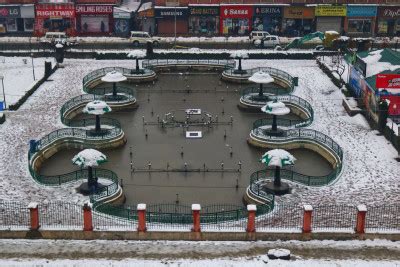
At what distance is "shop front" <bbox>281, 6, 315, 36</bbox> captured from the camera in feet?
238

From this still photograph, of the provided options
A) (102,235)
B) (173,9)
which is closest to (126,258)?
(102,235)

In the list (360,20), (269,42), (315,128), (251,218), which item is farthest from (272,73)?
(251,218)

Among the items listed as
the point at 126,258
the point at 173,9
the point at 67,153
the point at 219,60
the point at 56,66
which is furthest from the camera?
the point at 173,9

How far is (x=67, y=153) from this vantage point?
128 feet

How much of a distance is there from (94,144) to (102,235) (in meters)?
13.7

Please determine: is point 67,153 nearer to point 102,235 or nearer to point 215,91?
point 102,235

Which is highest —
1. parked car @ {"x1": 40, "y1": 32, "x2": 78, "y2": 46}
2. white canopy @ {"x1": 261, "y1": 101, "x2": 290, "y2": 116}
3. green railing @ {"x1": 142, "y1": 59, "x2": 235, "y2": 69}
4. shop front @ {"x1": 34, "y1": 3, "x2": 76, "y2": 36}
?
shop front @ {"x1": 34, "y1": 3, "x2": 76, "y2": 36}

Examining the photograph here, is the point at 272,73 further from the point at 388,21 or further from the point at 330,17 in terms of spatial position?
the point at 388,21

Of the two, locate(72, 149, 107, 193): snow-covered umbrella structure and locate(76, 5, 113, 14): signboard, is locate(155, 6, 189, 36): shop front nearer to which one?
locate(76, 5, 113, 14): signboard

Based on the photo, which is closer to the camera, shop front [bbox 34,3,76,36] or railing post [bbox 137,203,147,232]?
railing post [bbox 137,203,147,232]

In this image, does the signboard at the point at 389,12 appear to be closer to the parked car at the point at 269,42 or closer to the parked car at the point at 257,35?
the parked car at the point at 257,35

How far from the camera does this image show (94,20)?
73.1 metres

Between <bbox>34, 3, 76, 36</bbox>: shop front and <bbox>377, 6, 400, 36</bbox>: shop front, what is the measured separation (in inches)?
1340

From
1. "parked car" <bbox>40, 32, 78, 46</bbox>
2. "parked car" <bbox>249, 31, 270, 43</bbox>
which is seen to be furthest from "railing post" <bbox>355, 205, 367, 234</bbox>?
"parked car" <bbox>40, 32, 78, 46</bbox>
